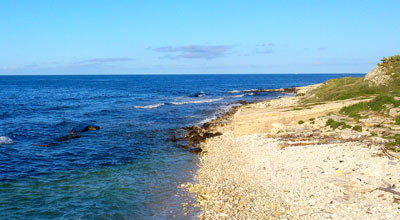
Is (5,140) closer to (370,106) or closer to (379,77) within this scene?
(370,106)

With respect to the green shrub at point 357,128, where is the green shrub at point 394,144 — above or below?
below

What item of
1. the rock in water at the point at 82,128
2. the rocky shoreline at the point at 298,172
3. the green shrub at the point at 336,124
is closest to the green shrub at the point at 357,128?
the rocky shoreline at the point at 298,172

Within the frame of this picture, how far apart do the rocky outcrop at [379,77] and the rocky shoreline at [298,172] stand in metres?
10.0

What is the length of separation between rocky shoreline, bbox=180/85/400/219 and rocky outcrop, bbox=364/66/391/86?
32.9 feet

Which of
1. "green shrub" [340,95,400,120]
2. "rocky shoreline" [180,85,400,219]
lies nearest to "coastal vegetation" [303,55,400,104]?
"green shrub" [340,95,400,120]

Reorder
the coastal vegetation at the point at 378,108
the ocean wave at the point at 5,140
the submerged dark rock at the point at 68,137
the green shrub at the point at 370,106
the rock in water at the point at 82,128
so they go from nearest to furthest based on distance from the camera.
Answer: the coastal vegetation at the point at 378,108, the green shrub at the point at 370,106, the ocean wave at the point at 5,140, the submerged dark rock at the point at 68,137, the rock in water at the point at 82,128

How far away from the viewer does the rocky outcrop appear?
2707cm

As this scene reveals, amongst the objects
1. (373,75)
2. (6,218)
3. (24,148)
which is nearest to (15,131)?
(24,148)

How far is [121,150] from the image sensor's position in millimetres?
19922

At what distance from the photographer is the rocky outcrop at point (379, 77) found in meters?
27.1

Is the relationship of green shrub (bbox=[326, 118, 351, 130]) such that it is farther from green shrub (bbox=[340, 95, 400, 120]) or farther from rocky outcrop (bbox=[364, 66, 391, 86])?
rocky outcrop (bbox=[364, 66, 391, 86])

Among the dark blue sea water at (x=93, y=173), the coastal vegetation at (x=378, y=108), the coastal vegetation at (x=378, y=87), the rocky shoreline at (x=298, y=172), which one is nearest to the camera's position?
the rocky shoreline at (x=298, y=172)

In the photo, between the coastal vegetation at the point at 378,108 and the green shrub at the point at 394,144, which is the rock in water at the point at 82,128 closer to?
the coastal vegetation at the point at 378,108

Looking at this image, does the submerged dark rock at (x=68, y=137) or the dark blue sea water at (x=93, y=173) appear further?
the submerged dark rock at (x=68, y=137)
